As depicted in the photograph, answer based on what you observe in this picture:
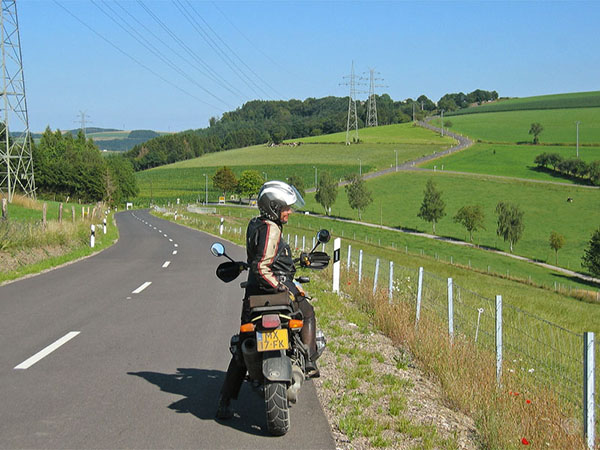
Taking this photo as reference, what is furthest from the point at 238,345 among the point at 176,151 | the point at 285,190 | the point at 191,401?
the point at 176,151

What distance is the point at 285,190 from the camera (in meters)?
5.56

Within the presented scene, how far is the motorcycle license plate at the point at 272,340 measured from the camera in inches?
194

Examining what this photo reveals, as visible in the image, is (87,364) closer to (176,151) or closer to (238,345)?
(238,345)

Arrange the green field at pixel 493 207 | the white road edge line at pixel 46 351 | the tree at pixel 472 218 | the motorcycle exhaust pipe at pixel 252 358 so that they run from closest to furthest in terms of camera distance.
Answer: the motorcycle exhaust pipe at pixel 252 358
the white road edge line at pixel 46 351
the green field at pixel 493 207
the tree at pixel 472 218

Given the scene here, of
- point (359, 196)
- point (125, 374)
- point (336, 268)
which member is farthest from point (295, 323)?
point (359, 196)

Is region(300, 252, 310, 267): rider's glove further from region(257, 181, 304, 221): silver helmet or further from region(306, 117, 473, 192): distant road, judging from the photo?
region(306, 117, 473, 192): distant road

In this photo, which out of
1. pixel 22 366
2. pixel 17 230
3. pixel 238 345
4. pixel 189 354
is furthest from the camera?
pixel 17 230

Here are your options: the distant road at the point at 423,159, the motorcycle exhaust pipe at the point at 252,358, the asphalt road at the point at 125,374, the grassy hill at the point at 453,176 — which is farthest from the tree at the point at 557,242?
the motorcycle exhaust pipe at the point at 252,358

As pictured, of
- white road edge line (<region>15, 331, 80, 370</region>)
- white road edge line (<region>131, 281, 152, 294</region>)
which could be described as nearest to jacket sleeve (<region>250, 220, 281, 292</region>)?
white road edge line (<region>15, 331, 80, 370</region>)

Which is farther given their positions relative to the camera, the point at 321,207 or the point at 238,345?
the point at 321,207

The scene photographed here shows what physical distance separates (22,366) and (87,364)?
70 cm

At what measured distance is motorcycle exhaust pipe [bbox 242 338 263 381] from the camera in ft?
16.6

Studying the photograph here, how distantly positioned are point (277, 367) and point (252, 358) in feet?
0.80

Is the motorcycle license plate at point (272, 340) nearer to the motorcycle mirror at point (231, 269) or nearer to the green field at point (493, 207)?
the motorcycle mirror at point (231, 269)
